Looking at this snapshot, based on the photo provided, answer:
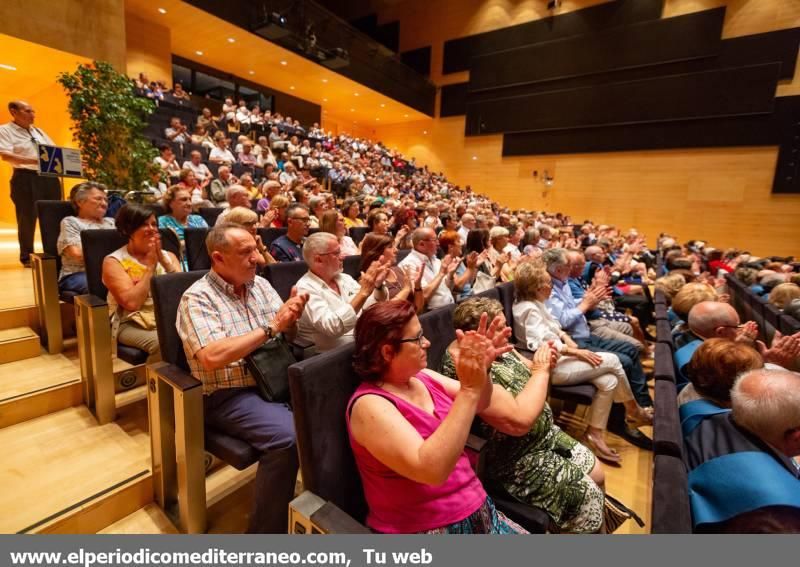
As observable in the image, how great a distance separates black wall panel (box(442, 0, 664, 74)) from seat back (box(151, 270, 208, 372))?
45.4 feet

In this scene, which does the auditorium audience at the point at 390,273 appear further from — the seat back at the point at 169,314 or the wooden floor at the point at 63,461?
the wooden floor at the point at 63,461

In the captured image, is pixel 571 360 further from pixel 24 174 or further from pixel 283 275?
pixel 24 174

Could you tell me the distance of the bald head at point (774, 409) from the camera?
0.95 metres

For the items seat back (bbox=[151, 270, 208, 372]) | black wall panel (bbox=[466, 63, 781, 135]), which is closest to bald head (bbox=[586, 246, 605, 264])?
seat back (bbox=[151, 270, 208, 372])

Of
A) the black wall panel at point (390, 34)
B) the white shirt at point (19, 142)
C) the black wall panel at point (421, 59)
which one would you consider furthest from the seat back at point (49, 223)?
the black wall panel at point (390, 34)

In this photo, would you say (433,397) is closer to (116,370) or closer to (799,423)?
(799,423)

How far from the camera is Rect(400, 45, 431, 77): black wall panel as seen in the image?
15312 mm

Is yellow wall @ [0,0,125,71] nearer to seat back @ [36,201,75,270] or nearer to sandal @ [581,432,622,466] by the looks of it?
seat back @ [36,201,75,270]

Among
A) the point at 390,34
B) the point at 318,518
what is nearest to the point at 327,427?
the point at 318,518

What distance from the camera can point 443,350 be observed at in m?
1.46

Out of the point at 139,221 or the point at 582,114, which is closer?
the point at 139,221

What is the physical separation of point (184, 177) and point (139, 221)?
2261 millimetres

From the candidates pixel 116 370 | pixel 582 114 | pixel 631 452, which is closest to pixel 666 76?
pixel 582 114

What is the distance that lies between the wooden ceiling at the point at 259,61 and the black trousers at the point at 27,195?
22.5 ft
